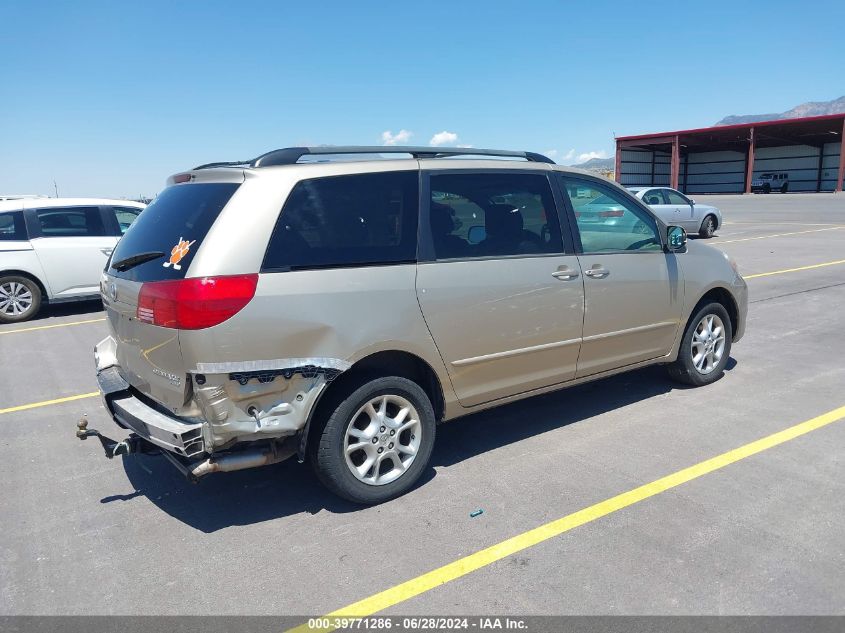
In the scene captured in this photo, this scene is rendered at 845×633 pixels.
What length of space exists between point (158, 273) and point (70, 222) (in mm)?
8103

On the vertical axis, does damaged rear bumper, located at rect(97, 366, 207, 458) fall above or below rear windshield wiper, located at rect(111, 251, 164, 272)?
below

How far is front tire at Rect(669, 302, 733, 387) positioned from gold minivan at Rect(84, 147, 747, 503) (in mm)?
915

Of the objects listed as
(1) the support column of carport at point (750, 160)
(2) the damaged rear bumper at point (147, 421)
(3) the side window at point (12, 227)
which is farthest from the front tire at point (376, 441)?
(1) the support column of carport at point (750, 160)

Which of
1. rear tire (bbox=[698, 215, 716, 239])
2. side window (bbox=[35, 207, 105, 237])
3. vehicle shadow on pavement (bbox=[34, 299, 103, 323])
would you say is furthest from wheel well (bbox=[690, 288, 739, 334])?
rear tire (bbox=[698, 215, 716, 239])

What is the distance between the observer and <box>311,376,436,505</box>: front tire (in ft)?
11.5

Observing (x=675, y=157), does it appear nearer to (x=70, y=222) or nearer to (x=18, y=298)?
(x=70, y=222)

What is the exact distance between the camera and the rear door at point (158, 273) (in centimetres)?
330

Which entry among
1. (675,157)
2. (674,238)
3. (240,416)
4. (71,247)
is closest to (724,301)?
(674,238)

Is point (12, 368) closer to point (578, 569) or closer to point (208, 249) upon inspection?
point (208, 249)

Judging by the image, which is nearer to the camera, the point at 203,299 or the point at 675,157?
the point at 203,299

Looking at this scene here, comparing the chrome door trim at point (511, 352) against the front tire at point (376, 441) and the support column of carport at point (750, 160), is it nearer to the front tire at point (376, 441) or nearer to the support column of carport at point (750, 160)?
the front tire at point (376, 441)

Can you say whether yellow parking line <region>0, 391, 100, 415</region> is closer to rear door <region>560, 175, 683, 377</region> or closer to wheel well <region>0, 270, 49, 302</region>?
rear door <region>560, 175, 683, 377</region>

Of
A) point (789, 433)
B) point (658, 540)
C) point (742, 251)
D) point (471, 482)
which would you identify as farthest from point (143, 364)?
point (742, 251)

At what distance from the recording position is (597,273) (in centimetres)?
456
